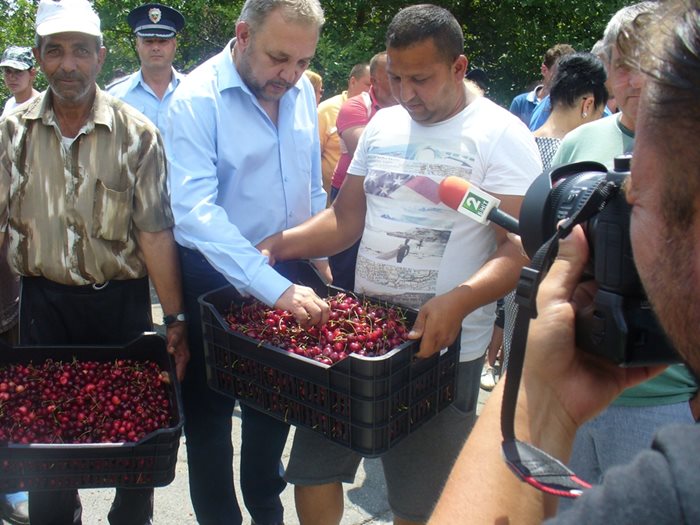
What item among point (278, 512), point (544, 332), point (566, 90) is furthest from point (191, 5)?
point (544, 332)

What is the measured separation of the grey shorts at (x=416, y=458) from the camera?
2.39 meters

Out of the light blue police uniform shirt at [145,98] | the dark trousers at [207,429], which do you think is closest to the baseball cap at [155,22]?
the light blue police uniform shirt at [145,98]

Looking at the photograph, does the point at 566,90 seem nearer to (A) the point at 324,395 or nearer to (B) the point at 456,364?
(B) the point at 456,364

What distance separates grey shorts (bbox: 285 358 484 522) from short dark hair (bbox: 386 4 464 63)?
41.8 inches

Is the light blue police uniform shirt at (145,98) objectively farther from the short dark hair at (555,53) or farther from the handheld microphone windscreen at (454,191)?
the handheld microphone windscreen at (454,191)

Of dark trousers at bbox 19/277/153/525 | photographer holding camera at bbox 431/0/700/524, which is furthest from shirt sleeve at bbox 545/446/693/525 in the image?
dark trousers at bbox 19/277/153/525

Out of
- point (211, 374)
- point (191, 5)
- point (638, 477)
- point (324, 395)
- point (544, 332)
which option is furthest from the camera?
point (191, 5)

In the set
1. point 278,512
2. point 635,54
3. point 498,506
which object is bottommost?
point 278,512

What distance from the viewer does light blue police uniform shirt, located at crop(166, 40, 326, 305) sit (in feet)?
7.89

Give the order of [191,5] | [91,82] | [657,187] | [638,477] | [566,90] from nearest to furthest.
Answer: [638,477] < [657,187] < [91,82] < [566,90] < [191,5]

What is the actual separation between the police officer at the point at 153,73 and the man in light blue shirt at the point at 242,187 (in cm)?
251

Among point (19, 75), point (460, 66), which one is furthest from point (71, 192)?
point (19, 75)

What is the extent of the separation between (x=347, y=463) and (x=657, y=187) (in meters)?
1.94

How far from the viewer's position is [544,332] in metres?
1.09
